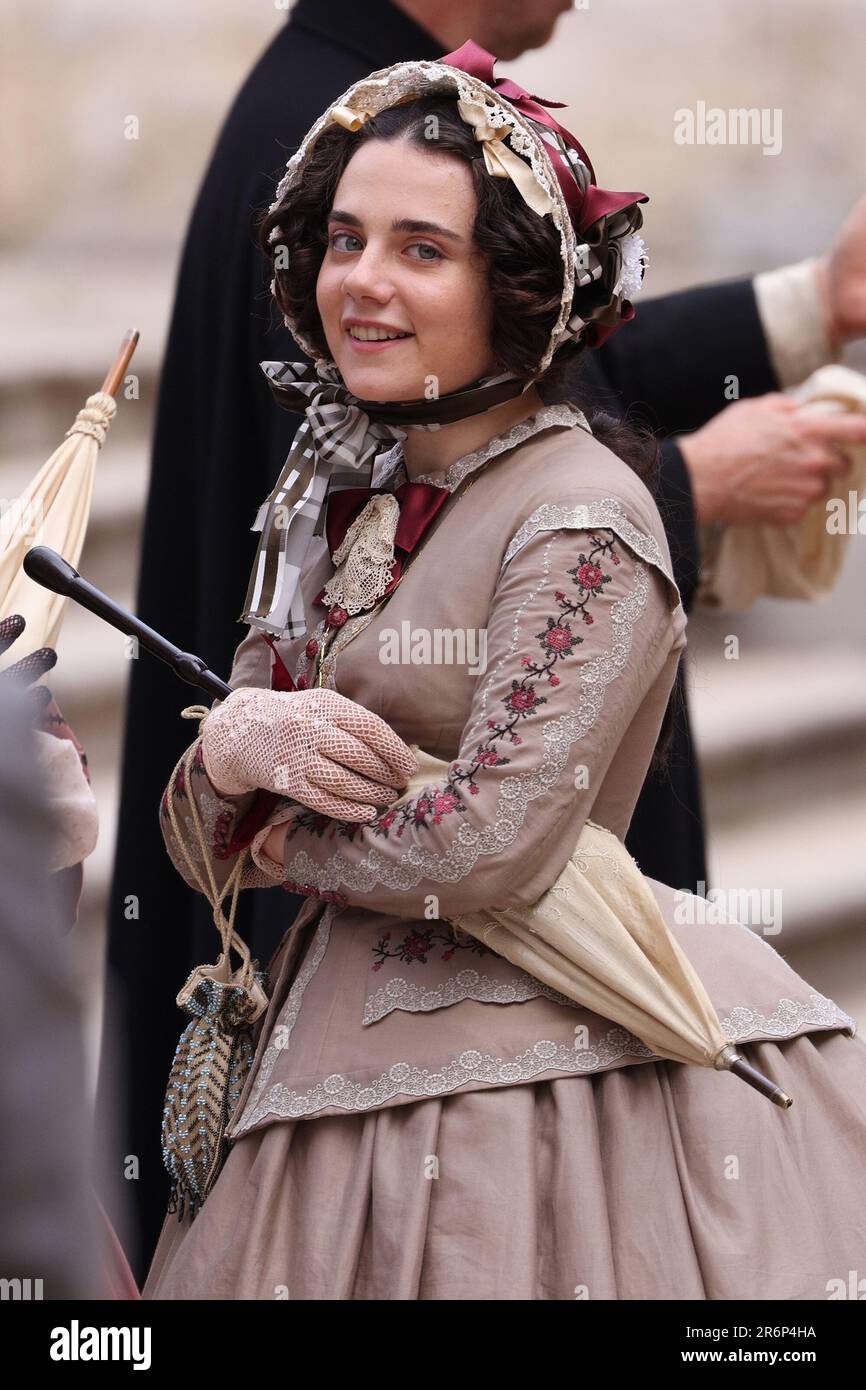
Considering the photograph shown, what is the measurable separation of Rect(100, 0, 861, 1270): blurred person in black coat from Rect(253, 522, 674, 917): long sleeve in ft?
2.10

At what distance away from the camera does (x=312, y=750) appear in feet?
5.65

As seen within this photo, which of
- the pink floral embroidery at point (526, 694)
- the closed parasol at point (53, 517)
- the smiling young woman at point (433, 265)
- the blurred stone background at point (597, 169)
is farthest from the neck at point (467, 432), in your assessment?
the blurred stone background at point (597, 169)

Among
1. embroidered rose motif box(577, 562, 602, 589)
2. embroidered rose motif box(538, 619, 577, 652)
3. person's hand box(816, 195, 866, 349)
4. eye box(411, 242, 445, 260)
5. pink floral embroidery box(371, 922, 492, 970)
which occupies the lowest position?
pink floral embroidery box(371, 922, 492, 970)

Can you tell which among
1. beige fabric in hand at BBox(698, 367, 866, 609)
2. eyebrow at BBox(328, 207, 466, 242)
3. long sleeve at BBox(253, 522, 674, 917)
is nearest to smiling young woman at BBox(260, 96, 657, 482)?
eyebrow at BBox(328, 207, 466, 242)

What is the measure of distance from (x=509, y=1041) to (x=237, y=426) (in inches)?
41.9

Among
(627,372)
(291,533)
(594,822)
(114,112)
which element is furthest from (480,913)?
(114,112)

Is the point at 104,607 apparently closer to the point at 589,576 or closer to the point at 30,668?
the point at 30,668

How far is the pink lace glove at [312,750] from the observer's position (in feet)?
5.65

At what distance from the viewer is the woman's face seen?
181 cm

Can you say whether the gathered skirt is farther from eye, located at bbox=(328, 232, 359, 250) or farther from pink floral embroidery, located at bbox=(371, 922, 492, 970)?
eye, located at bbox=(328, 232, 359, 250)

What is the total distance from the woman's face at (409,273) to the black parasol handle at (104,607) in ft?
1.01

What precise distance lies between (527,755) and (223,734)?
277mm

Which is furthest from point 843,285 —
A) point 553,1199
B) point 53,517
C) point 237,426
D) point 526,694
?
point 553,1199

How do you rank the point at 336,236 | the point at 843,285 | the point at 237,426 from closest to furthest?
the point at 336,236 < the point at 237,426 < the point at 843,285
